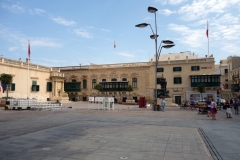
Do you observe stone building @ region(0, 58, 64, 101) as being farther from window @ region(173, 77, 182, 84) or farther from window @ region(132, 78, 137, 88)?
window @ region(173, 77, 182, 84)

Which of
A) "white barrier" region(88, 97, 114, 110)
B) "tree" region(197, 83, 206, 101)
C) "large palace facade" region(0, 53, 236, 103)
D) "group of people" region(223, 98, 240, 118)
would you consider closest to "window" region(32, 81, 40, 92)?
"large palace facade" region(0, 53, 236, 103)

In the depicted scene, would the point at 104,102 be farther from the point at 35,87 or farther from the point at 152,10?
the point at 35,87

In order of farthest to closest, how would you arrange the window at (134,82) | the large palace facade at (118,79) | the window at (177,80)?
the window at (134,82)
the window at (177,80)
the large palace facade at (118,79)

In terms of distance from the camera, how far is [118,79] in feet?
156

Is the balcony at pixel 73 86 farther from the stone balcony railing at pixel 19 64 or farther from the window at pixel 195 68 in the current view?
the window at pixel 195 68

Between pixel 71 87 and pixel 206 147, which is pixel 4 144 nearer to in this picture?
pixel 206 147

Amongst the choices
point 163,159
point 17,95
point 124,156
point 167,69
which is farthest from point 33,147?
point 167,69

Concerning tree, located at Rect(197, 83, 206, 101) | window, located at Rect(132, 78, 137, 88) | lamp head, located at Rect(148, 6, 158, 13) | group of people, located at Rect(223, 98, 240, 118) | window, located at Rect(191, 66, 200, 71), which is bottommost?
group of people, located at Rect(223, 98, 240, 118)

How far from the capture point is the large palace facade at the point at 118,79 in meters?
35.6

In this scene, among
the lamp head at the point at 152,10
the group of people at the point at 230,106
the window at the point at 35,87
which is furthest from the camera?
the window at the point at 35,87

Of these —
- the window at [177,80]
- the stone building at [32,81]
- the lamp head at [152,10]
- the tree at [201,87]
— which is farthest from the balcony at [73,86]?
the lamp head at [152,10]

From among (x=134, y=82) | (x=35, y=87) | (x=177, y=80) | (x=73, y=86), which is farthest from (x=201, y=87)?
(x=35, y=87)

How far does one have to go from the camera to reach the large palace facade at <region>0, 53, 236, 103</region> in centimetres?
3562

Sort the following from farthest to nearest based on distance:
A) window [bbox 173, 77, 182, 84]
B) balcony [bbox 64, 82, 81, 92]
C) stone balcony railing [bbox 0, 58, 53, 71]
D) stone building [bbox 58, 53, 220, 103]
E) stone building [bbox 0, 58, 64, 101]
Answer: balcony [bbox 64, 82, 81, 92], window [bbox 173, 77, 182, 84], stone building [bbox 58, 53, 220, 103], stone building [bbox 0, 58, 64, 101], stone balcony railing [bbox 0, 58, 53, 71]
